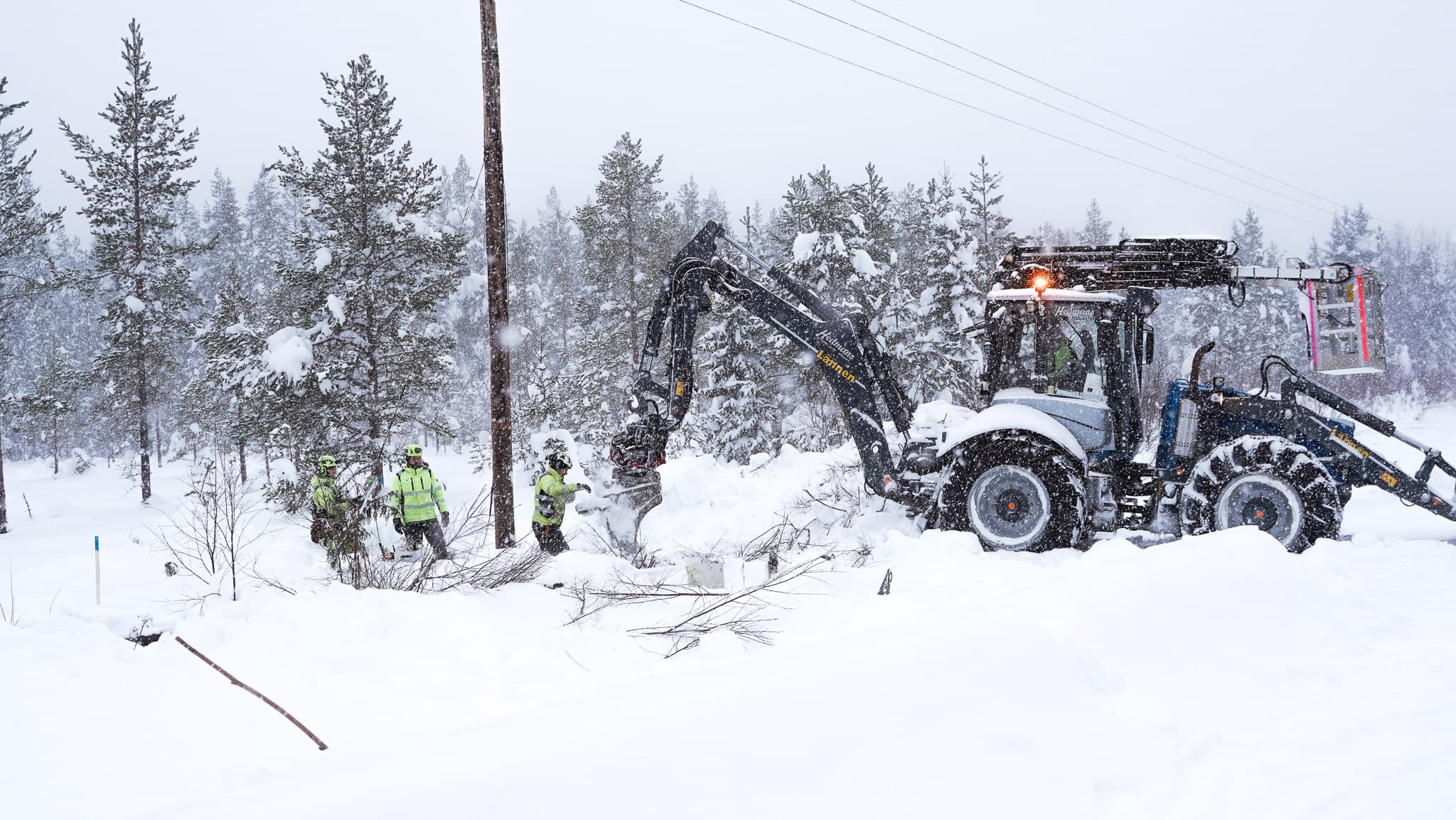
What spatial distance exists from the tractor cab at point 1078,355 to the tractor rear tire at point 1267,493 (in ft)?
3.44

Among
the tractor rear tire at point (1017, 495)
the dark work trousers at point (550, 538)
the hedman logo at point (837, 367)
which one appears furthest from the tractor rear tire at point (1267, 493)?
the dark work trousers at point (550, 538)

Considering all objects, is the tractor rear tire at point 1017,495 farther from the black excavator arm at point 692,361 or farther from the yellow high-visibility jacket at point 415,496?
the yellow high-visibility jacket at point 415,496

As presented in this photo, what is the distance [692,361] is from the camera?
9836 millimetres

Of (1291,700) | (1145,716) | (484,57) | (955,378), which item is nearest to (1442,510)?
(1291,700)

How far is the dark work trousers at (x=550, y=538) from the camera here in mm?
9953

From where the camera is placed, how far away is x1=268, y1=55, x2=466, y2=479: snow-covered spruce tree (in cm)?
1905

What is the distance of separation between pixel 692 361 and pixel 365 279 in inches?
518

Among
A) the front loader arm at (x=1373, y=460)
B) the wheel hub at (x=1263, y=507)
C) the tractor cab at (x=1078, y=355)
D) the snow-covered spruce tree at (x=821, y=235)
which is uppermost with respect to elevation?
the snow-covered spruce tree at (x=821, y=235)

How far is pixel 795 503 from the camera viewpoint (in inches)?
442

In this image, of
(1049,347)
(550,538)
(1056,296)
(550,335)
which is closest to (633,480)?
(550,538)

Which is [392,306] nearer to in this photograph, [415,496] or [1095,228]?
[415,496]

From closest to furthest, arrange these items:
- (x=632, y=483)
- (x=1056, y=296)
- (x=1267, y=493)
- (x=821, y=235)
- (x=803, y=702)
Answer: (x=803, y=702) → (x=1267, y=493) → (x=1056, y=296) → (x=632, y=483) → (x=821, y=235)

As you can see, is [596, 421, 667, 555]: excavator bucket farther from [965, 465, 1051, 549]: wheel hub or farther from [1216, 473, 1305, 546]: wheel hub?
[1216, 473, 1305, 546]: wheel hub

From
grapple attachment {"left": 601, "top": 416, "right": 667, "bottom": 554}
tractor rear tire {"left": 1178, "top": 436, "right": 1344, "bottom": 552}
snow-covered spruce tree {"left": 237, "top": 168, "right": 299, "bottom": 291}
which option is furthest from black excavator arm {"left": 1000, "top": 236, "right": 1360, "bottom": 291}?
snow-covered spruce tree {"left": 237, "top": 168, "right": 299, "bottom": 291}
